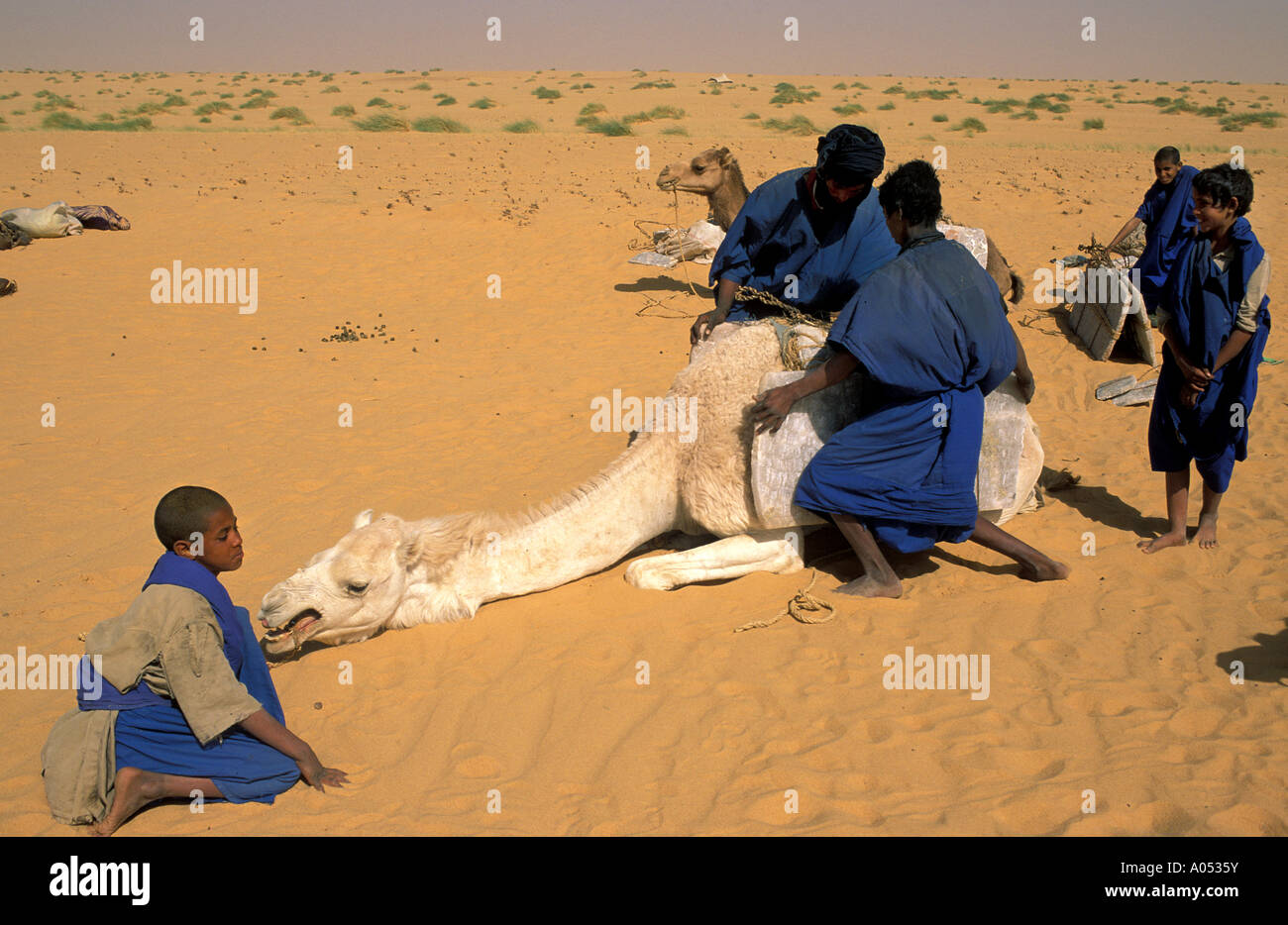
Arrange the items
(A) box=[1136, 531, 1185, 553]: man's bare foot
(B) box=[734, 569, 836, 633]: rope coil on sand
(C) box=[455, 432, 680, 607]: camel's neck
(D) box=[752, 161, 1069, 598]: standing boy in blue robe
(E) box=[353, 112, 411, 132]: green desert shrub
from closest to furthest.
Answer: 1. (D) box=[752, 161, 1069, 598]: standing boy in blue robe
2. (B) box=[734, 569, 836, 633]: rope coil on sand
3. (C) box=[455, 432, 680, 607]: camel's neck
4. (A) box=[1136, 531, 1185, 553]: man's bare foot
5. (E) box=[353, 112, 411, 132]: green desert shrub

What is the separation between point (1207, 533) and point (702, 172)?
720cm

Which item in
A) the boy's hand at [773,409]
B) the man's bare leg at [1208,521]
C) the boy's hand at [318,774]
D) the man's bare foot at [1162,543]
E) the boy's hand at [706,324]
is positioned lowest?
the boy's hand at [318,774]

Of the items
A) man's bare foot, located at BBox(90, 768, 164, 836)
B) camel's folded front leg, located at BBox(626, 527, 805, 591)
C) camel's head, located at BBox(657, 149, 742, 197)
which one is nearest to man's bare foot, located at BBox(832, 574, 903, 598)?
camel's folded front leg, located at BBox(626, 527, 805, 591)

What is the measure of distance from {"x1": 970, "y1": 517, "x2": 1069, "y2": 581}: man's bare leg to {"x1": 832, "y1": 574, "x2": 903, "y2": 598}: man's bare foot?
1.62 ft

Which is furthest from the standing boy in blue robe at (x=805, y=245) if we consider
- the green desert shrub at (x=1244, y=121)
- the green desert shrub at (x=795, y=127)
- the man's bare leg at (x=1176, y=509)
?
the green desert shrub at (x=1244, y=121)

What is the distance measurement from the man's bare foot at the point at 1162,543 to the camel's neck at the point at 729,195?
268 inches

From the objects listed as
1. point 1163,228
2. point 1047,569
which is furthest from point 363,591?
point 1163,228

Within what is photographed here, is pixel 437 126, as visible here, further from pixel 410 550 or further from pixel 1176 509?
pixel 1176 509

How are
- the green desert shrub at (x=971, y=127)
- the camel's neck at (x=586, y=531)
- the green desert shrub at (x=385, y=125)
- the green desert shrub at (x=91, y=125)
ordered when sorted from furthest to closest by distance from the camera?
the green desert shrub at (x=971, y=127), the green desert shrub at (x=385, y=125), the green desert shrub at (x=91, y=125), the camel's neck at (x=586, y=531)

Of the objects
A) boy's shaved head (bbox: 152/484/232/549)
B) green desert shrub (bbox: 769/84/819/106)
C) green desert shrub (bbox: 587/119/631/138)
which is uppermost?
green desert shrub (bbox: 769/84/819/106)

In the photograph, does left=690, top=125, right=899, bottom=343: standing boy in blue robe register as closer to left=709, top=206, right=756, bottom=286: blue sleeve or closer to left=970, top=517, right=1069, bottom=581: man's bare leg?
left=709, top=206, right=756, bottom=286: blue sleeve

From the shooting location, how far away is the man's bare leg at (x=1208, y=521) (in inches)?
200

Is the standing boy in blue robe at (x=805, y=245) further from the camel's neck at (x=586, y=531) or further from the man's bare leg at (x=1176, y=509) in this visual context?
the man's bare leg at (x=1176, y=509)

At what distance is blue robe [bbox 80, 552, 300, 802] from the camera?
3256 mm
